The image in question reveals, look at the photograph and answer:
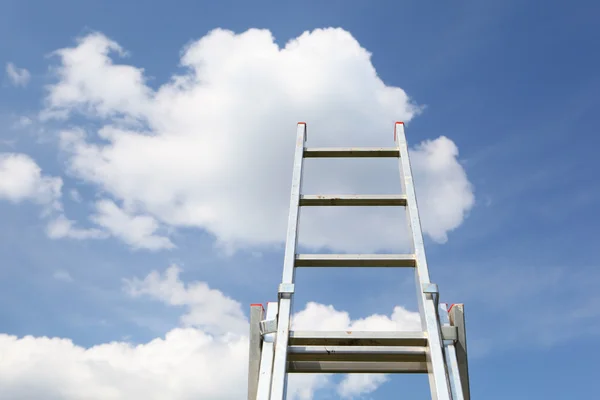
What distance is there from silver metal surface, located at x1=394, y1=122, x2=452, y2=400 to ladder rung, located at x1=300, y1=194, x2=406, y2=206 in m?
0.12

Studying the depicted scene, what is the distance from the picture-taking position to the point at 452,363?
11.8 feet

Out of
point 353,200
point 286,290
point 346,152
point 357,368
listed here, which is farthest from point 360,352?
point 346,152

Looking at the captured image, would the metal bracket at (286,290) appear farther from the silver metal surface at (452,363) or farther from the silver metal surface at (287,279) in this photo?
the silver metal surface at (452,363)

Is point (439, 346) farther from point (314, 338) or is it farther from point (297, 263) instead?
point (297, 263)

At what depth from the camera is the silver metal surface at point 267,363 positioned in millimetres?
3388

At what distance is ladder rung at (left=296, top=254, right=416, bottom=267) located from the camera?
417 centimetres

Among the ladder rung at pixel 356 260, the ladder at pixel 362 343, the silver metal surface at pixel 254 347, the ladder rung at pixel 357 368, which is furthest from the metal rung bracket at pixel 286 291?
the ladder rung at pixel 357 368

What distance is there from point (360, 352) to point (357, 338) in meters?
0.10

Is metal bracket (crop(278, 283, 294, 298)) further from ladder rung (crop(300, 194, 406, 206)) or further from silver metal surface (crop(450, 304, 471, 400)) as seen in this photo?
silver metal surface (crop(450, 304, 471, 400))

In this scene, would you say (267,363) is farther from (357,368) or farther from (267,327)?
(357,368)

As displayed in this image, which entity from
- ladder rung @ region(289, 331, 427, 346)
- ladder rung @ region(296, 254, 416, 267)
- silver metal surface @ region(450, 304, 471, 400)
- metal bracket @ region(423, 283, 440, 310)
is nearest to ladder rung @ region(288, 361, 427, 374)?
ladder rung @ region(289, 331, 427, 346)

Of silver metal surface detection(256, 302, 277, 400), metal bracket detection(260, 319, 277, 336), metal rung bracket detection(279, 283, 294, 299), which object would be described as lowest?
silver metal surface detection(256, 302, 277, 400)

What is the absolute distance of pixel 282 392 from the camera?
11.0ft

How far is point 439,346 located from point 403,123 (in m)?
2.52
